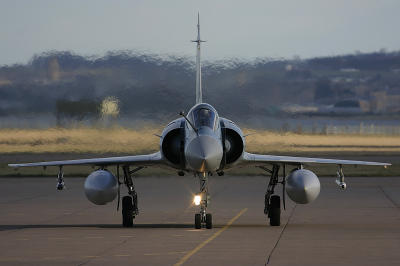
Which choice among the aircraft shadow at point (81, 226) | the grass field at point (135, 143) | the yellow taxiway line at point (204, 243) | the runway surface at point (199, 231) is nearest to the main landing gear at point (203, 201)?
the runway surface at point (199, 231)

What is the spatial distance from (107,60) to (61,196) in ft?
17.7

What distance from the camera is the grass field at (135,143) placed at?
1324 inches

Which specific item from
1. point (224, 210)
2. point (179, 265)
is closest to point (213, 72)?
point (224, 210)

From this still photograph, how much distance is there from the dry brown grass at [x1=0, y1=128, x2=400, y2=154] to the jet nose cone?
13.8m

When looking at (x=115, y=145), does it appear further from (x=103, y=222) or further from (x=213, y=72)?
(x=103, y=222)

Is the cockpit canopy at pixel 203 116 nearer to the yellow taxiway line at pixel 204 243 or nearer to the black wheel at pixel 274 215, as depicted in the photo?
the yellow taxiway line at pixel 204 243

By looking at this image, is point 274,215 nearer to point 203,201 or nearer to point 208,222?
point 208,222

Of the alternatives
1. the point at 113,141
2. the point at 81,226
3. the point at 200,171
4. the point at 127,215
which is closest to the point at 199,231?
the point at 200,171

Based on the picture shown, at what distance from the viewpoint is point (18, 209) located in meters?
25.4

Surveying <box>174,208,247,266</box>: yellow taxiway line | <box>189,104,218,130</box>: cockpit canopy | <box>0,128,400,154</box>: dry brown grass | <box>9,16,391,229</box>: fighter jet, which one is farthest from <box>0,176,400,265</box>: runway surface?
<box>189,104,218,130</box>: cockpit canopy

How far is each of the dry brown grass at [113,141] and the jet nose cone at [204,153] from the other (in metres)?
13.8

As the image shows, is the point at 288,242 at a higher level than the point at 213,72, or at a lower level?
lower

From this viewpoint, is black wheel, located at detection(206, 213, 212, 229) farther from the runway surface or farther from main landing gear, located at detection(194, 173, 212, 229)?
the runway surface

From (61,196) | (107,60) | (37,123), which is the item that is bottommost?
(61,196)
